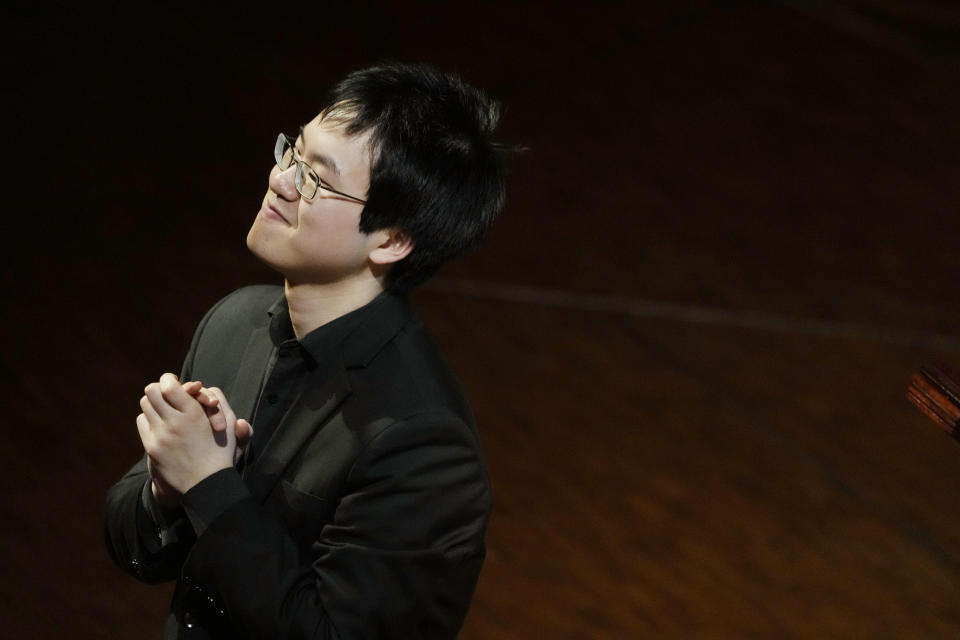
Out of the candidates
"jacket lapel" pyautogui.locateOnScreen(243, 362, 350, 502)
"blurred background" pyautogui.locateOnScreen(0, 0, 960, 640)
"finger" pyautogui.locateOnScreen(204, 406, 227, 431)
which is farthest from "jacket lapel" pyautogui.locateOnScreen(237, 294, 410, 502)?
"blurred background" pyautogui.locateOnScreen(0, 0, 960, 640)

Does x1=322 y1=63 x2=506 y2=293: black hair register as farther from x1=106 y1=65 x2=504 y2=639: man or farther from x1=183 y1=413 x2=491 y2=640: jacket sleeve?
x1=183 y1=413 x2=491 y2=640: jacket sleeve

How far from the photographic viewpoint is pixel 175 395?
5.10 feet

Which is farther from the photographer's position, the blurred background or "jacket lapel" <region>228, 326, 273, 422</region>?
the blurred background

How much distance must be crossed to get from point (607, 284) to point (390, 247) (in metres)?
2.33

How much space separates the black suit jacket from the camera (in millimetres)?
1555

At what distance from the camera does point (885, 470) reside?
3.44 metres

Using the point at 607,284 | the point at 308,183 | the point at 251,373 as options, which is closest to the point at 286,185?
the point at 308,183

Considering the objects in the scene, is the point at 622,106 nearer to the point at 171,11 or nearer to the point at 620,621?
the point at 171,11

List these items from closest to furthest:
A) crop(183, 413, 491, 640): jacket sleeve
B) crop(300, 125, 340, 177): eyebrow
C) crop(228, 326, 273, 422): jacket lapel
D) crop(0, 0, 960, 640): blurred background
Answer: crop(183, 413, 491, 640): jacket sleeve < crop(300, 125, 340, 177): eyebrow < crop(228, 326, 273, 422): jacket lapel < crop(0, 0, 960, 640): blurred background

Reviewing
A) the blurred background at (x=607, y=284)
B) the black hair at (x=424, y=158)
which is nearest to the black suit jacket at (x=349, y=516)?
the black hair at (x=424, y=158)

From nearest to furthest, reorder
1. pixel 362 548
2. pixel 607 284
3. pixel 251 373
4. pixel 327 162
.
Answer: pixel 362 548 → pixel 327 162 → pixel 251 373 → pixel 607 284

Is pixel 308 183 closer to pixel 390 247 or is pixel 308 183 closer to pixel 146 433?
pixel 390 247

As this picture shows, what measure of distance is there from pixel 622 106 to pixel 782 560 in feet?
6.38

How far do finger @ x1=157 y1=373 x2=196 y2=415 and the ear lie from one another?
0.30 meters
